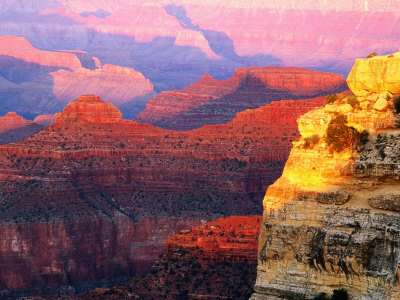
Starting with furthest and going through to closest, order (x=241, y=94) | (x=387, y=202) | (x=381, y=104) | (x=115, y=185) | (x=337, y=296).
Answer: (x=241, y=94)
(x=115, y=185)
(x=381, y=104)
(x=387, y=202)
(x=337, y=296)

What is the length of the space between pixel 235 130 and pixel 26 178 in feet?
58.5

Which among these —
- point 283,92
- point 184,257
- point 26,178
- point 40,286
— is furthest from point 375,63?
point 283,92

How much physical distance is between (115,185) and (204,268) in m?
40.0

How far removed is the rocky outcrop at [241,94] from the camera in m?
153

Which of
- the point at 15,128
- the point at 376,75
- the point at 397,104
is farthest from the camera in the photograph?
the point at 15,128

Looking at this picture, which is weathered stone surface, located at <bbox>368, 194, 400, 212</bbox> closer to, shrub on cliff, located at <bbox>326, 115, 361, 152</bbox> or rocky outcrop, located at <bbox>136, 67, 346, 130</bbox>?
shrub on cliff, located at <bbox>326, 115, 361, 152</bbox>

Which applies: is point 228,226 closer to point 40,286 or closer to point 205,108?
point 40,286

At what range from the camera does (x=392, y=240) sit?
Answer: 28219 millimetres

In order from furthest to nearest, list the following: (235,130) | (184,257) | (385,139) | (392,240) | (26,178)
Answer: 1. (235,130)
2. (26,178)
3. (184,257)
4. (385,139)
5. (392,240)

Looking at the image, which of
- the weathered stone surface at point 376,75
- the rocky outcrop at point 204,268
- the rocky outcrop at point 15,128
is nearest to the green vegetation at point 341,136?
the weathered stone surface at point 376,75

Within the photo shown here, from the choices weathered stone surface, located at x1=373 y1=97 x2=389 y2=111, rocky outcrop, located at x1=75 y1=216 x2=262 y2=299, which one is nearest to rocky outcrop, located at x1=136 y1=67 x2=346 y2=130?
rocky outcrop, located at x1=75 y1=216 x2=262 y2=299

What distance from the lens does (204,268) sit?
67125 millimetres

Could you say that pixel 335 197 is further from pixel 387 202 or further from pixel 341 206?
pixel 387 202

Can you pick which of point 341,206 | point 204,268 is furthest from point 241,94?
point 341,206
